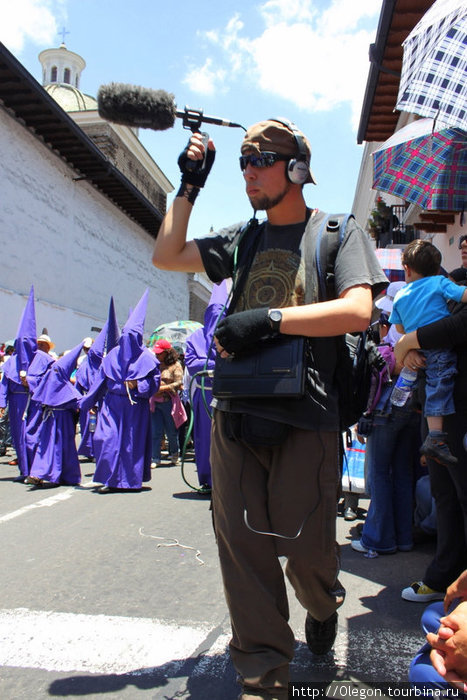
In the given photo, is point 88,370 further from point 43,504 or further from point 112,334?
point 43,504

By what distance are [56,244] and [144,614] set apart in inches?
834

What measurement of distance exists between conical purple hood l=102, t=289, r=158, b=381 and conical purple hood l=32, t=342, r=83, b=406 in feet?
1.99

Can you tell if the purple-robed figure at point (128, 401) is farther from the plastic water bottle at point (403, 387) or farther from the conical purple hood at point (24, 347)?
the plastic water bottle at point (403, 387)

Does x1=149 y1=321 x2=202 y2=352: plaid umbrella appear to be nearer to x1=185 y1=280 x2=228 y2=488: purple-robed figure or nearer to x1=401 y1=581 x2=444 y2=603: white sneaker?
x1=185 y1=280 x2=228 y2=488: purple-robed figure

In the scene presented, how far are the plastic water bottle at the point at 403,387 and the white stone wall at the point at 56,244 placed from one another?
602 inches

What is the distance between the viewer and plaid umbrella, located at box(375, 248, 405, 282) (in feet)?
30.6

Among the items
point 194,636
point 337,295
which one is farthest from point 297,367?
point 194,636

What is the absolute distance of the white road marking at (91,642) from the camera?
8.98 ft

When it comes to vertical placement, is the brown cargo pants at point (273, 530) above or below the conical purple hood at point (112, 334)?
below

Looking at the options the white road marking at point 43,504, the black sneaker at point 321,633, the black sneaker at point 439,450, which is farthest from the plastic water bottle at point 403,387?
the white road marking at point 43,504

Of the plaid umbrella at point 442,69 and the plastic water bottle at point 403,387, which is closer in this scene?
the plaid umbrella at point 442,69

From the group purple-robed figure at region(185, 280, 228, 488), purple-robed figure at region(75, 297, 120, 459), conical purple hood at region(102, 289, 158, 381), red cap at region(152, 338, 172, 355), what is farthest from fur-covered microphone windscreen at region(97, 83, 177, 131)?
red cap at region(152, 338, 172, 355)

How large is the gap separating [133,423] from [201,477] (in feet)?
4.36

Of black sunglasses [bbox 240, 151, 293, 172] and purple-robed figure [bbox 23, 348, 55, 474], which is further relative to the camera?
purple-robed figure [bbox 23, 348, 55, 474]
